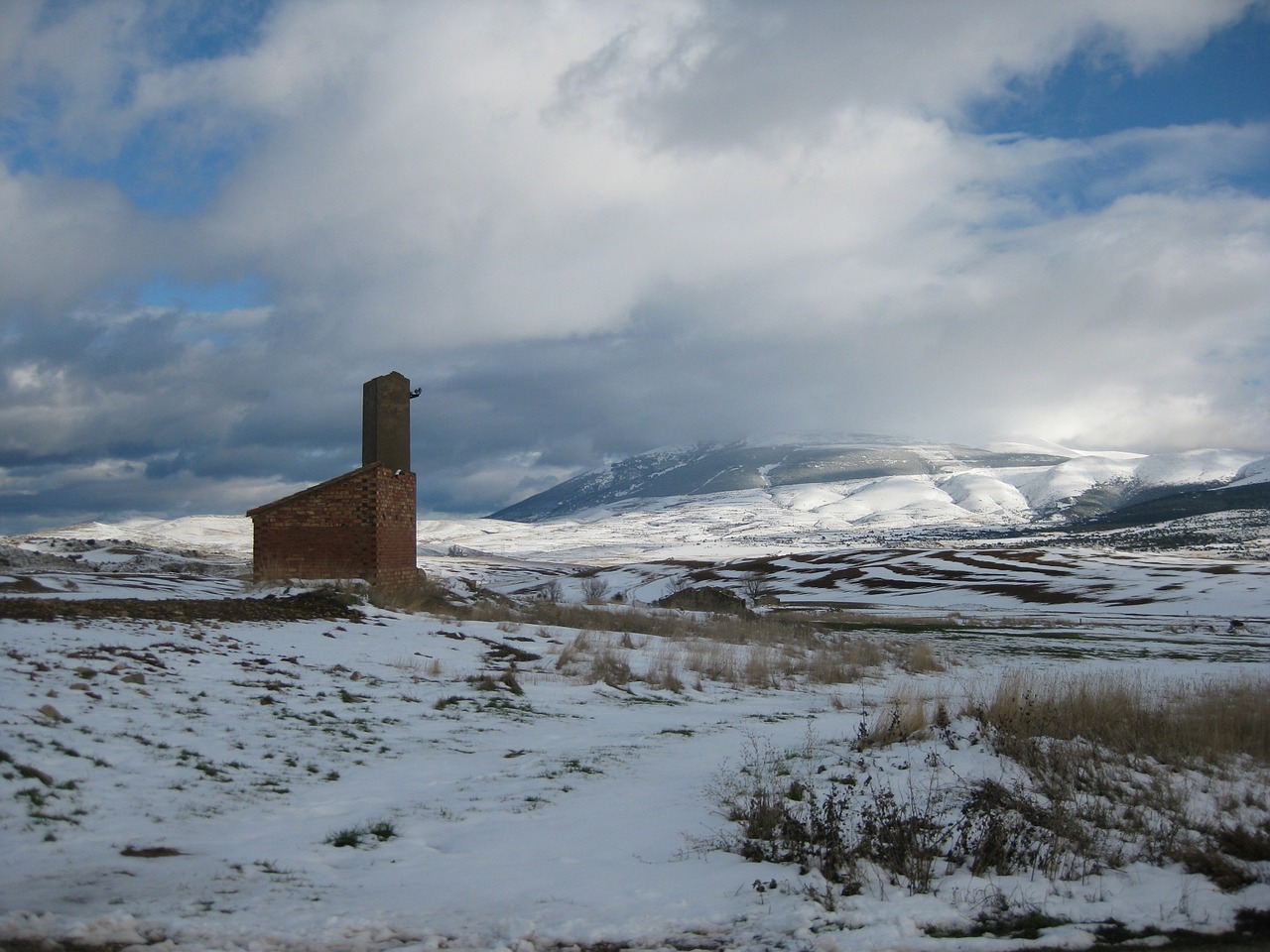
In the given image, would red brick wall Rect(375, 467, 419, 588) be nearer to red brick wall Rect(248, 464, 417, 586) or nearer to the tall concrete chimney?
red brick wall Rect(248, 464, 417, 586)

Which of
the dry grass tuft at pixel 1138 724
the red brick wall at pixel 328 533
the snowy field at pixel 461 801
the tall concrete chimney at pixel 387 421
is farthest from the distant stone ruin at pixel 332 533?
the dry grass tuft at pixel 1138 724

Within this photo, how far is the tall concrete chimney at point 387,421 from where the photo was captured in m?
20.5

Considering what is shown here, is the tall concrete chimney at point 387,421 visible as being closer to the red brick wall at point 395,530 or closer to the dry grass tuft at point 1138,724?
the red brick wall at point 395,530

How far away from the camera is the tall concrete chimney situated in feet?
67.4

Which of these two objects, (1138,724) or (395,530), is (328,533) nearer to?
(395,530)

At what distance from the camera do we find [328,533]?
18562 millimetres

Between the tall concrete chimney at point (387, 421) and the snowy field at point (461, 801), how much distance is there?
8.56 metres

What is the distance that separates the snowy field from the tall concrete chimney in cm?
856

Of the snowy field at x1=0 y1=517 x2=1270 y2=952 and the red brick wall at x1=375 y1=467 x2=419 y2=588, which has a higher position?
the red brick wall at x1=375 y1=467 x2=419 y2=588

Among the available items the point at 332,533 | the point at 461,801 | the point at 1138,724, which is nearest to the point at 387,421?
the point at 332,533

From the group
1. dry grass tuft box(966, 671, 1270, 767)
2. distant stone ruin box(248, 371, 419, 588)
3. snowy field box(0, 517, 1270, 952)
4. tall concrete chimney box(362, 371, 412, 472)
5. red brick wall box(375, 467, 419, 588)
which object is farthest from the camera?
tall concrete chimney box(362, 371, 412, 472)

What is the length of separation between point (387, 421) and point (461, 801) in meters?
16.1

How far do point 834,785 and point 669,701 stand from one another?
14.9ft

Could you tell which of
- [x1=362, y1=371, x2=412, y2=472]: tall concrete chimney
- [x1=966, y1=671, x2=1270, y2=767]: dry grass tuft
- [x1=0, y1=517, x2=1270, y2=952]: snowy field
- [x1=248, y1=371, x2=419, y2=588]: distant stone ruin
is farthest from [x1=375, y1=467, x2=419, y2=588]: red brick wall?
[x1=966, y1=671, x2=1270, y2=767]: dry grass tuft
